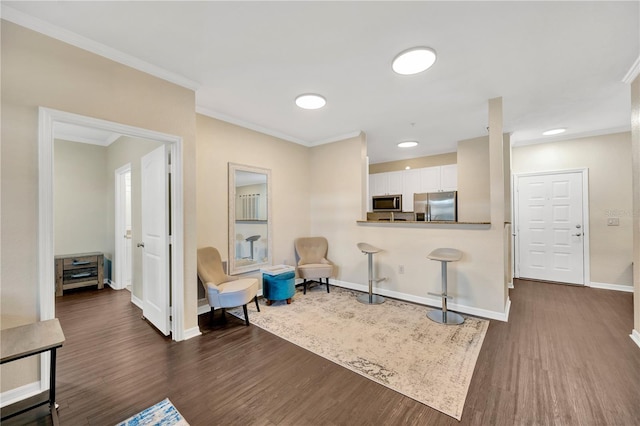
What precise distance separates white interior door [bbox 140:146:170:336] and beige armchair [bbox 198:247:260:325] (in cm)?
43

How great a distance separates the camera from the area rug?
75.6 inches

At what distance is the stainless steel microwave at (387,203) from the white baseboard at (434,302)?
2.33 metres

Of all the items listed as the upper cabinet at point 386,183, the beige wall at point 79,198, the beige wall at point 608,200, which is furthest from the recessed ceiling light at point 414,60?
the beige wall at point 79,198

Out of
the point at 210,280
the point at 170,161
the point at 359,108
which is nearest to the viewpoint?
the point at 170,161

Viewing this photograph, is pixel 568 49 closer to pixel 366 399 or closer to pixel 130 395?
pixel 366 399

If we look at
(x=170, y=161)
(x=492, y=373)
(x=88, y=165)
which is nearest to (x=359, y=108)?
(x=170, y=161)

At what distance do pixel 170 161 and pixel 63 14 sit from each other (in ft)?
4.08

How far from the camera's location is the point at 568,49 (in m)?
2.15

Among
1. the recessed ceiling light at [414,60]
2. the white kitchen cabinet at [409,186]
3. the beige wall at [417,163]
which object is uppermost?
the recessed ceiling light at [414,60]

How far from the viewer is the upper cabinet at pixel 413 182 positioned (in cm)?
548

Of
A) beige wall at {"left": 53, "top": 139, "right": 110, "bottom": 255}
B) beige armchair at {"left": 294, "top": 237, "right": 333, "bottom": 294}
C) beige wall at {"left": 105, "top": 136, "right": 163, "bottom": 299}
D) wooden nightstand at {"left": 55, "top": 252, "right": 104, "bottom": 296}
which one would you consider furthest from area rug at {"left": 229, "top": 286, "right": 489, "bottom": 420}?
beige wall at {"left": 53, "top": 139, "right": 110, "bottom": 255}

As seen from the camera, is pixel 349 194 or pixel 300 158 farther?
pixel 300 158

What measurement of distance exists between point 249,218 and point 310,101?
6.49ft

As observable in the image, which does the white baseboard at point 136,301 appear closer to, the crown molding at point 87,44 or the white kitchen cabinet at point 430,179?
the crown molding at point 87,44
